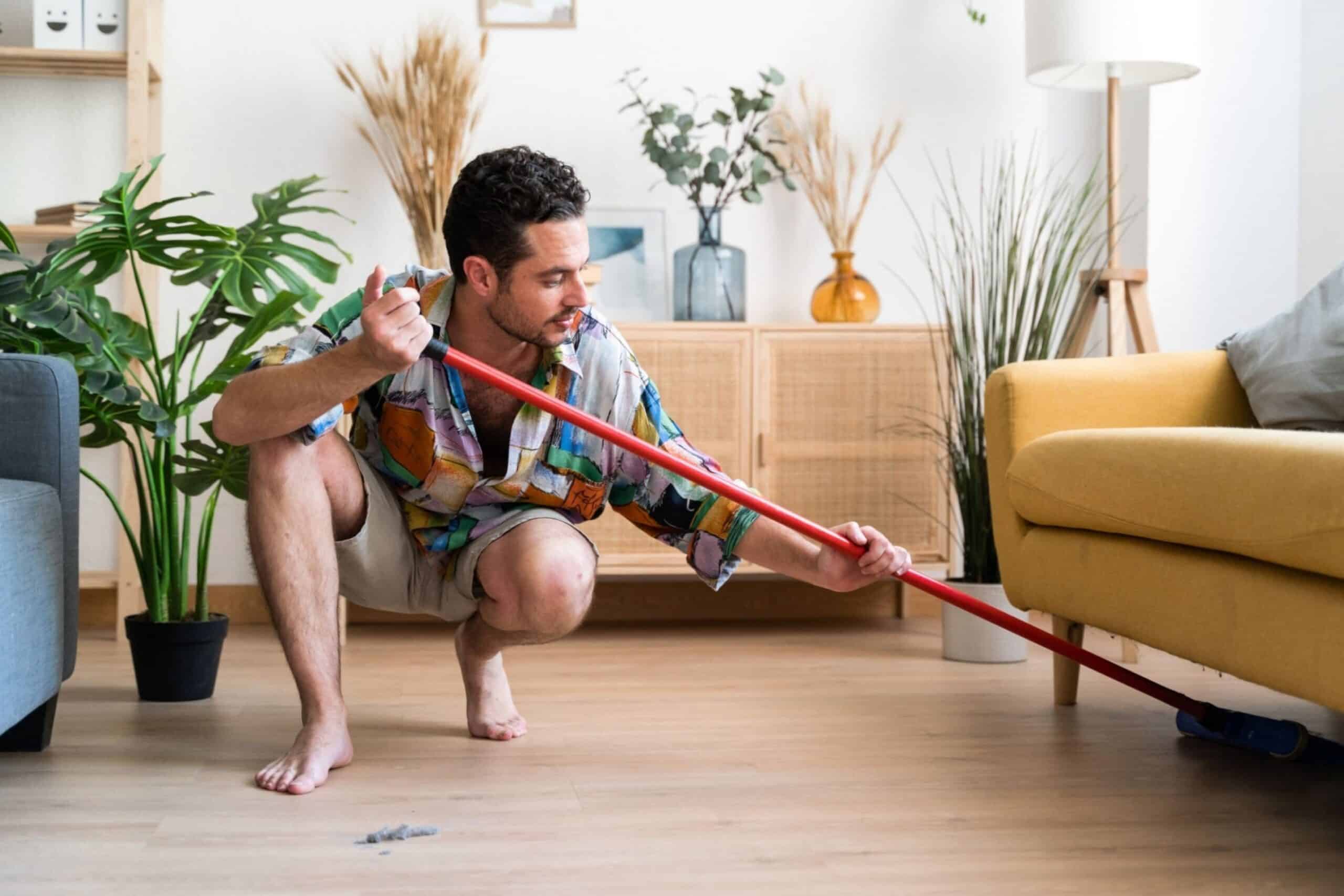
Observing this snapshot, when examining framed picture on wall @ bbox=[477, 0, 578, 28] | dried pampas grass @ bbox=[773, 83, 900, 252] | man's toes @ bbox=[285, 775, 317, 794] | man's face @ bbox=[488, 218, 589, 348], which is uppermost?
framed picture on wall @ bbox=[477, 0, 578, 28]

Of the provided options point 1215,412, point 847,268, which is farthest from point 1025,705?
point 847,268

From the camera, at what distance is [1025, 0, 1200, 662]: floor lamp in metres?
3.09

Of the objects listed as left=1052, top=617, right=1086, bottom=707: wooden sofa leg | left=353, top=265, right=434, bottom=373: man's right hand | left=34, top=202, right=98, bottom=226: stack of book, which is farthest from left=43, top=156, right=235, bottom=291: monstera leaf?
left=1052, top=617, right=1086, bottom=707: wooden sofa leg

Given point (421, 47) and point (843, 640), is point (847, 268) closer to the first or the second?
Answer: point (843, 640)

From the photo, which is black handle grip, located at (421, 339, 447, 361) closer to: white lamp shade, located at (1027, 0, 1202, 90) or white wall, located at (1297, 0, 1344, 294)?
white lamp shade, located at (1027, 0, 1202, 90)

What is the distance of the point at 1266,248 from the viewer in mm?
3598

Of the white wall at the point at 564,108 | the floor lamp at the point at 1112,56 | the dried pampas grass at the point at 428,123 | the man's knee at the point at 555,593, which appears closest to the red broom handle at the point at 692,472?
the man's knee at the point at 555,593

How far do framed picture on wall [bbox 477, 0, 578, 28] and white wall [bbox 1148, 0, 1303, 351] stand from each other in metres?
1.46

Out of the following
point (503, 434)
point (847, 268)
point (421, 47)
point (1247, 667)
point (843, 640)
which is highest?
point (421, 47)

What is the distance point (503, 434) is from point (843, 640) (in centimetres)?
143

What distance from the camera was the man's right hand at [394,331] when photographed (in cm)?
169

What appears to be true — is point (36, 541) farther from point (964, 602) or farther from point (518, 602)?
point (964, 602)

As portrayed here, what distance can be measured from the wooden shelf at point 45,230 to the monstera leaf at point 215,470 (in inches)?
31.7

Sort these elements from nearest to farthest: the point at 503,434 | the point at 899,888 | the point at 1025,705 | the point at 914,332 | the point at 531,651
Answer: the point at 899,888, the point at 503,434, the point at 1025,705, the point at 531,651, the point at 914,332
